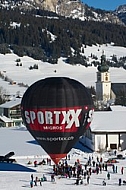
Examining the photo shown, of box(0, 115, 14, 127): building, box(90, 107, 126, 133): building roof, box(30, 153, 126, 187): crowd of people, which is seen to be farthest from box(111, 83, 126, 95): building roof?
box(30, 153, 126, 187): crowd of people

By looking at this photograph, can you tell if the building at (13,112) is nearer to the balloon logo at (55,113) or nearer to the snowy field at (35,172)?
the snowy field at (35,172)

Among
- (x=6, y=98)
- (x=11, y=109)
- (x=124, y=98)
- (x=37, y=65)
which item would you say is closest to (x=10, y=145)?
(x=11, y=109)

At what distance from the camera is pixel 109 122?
160ft

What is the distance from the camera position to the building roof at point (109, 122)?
4675 cm

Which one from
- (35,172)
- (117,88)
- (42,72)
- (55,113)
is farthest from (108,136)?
(42,72)

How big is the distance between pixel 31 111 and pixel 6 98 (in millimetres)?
80146

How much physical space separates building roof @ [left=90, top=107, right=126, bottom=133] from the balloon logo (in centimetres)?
1384

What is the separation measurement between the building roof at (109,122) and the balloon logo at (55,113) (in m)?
13.8

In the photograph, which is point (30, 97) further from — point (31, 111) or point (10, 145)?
point (10, 145)

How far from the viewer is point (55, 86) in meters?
33.0

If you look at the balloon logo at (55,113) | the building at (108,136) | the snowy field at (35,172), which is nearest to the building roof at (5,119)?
the snowy field at (35,172)

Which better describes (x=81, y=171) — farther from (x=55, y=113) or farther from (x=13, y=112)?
(x=13, y=112)

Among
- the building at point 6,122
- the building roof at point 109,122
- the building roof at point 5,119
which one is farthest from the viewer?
the building roof at point 5,119

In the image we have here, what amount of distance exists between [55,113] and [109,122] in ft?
56.8
